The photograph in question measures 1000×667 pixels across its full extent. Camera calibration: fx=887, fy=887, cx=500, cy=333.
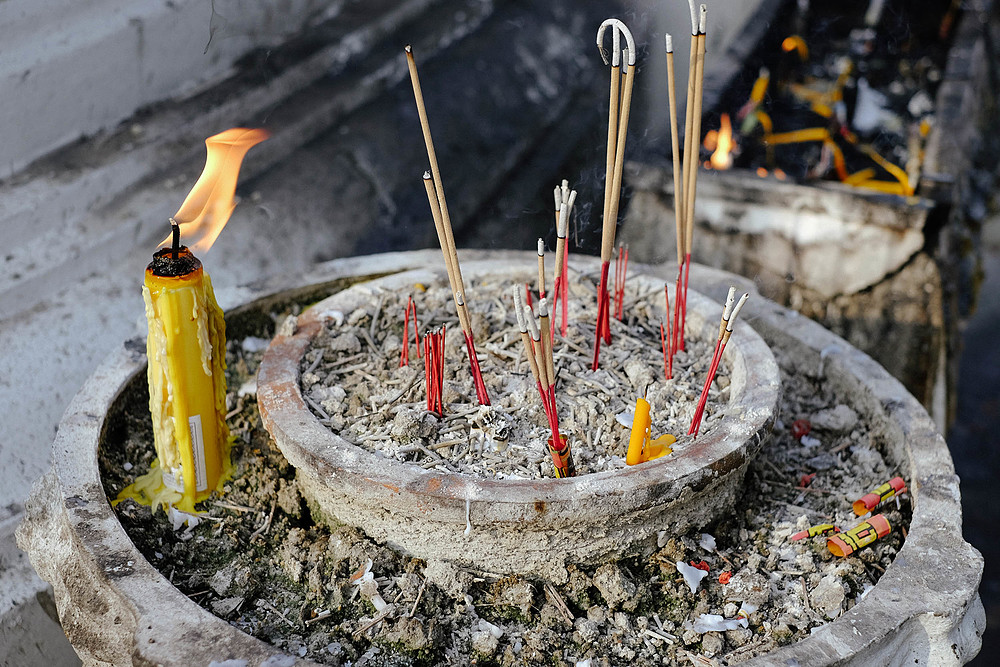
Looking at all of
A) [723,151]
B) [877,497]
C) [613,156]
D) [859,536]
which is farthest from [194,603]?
[723,151]

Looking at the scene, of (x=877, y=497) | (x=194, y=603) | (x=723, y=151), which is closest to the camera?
(x=194, y=603)

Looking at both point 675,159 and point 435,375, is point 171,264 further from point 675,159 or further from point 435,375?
point 675,159

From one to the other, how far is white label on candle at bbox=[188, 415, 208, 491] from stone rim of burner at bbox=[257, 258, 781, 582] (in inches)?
8.3

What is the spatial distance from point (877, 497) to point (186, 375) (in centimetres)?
206

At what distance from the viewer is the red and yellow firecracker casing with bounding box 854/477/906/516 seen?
104 inches

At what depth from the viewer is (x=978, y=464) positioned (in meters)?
5.25

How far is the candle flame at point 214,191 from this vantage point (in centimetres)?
265

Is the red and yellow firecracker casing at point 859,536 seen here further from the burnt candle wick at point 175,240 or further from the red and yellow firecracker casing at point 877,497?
the burnt candle wick at point 175,240

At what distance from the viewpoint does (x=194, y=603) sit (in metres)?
2.15

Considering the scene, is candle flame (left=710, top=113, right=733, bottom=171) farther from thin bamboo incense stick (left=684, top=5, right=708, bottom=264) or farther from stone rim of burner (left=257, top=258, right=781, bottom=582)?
stone rim of burner (left=257, top=258, right=781, bottom=582)

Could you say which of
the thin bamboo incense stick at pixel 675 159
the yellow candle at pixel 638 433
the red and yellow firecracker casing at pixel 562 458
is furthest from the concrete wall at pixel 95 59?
the yellow candle at pixel 638 433

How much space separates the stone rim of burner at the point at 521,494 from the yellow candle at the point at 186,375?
178 mm

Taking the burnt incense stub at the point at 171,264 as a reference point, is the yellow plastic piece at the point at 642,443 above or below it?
below

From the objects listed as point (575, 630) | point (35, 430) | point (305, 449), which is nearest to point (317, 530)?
point (305, 449)
